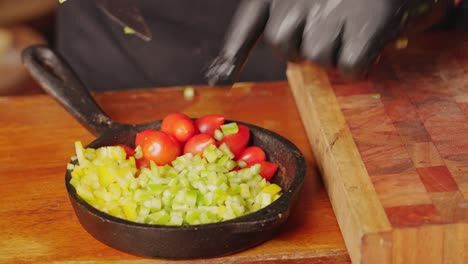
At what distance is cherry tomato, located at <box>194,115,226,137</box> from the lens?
124 cm

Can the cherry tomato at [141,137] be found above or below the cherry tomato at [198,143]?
below

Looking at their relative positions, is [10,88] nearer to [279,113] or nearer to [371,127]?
[279,113]

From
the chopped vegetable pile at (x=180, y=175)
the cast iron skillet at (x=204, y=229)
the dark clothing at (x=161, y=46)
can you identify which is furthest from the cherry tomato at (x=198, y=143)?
the dark clothing at (x=161, y=46)

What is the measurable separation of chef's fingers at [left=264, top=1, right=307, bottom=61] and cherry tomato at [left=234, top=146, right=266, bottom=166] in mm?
161

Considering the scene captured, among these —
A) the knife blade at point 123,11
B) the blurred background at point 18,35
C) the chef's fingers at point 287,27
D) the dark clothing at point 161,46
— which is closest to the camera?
the chef's fingers at point 287,27

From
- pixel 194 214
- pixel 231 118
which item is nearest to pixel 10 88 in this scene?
pixel 231 118

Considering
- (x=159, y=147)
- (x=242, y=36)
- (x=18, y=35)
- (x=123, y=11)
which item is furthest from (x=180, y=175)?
(x=18, y=35)

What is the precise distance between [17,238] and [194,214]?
25cm

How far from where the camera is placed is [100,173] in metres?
1.11

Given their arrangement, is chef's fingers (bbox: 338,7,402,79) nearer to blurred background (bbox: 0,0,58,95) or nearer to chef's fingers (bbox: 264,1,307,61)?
chef's fingers (bbox: 264,1,307,61)

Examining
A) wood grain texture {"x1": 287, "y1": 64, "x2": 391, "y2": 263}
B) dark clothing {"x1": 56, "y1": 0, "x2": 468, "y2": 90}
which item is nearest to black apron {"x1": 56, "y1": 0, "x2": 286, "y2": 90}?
dark clothing {"x1": 56, "y1": 0, "x2": 468, "y2": 90}

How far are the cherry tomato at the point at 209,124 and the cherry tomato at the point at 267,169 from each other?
102 millimetres

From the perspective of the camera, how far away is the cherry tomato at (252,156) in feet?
3.93

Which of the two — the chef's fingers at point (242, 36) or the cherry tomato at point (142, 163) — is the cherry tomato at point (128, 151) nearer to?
the cherry tomato at point (142, 163)
